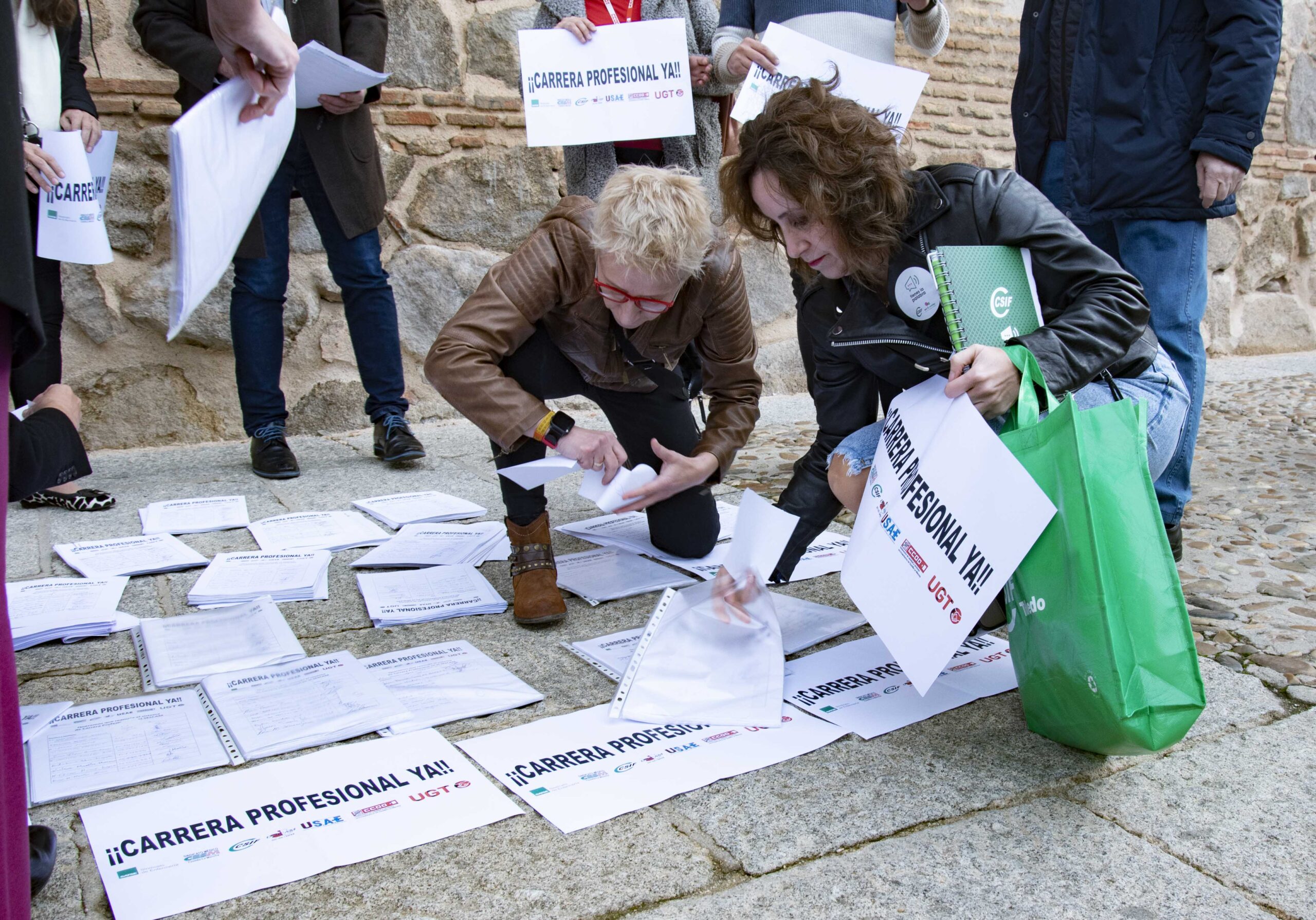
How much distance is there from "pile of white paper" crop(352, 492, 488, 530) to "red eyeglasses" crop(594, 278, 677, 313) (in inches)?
37.0

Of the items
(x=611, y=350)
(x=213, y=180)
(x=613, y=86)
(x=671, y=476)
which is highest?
(x=613, y=86)

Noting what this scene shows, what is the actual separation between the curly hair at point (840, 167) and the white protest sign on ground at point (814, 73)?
3.39ft

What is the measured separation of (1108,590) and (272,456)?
2.46 meters

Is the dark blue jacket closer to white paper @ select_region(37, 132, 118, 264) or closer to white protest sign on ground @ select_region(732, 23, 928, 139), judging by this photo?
white protest sign on ground @ select_region(732, 23, 928, 139)

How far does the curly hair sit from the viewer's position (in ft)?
5.05

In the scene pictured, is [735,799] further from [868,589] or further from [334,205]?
[334,205]

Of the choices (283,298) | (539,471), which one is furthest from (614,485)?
(283,298)

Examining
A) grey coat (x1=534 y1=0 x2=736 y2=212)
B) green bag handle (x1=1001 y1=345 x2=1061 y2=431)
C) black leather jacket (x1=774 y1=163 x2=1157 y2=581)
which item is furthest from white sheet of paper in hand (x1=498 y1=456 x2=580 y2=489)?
grey coat (x1=534 y1=0 x2=736 y2=212)

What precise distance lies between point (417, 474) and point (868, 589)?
6.12 feet

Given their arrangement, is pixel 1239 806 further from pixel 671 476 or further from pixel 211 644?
pixel 211 644

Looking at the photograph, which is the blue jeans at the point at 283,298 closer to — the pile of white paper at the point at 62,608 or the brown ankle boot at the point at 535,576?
the pile of white paper at the point at 62,608

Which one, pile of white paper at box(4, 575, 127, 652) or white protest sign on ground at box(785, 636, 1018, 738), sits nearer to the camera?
white protest sign on ground at box(785, 636, 1018, 738)

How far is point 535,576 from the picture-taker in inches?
77.9

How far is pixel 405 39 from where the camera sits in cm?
357
